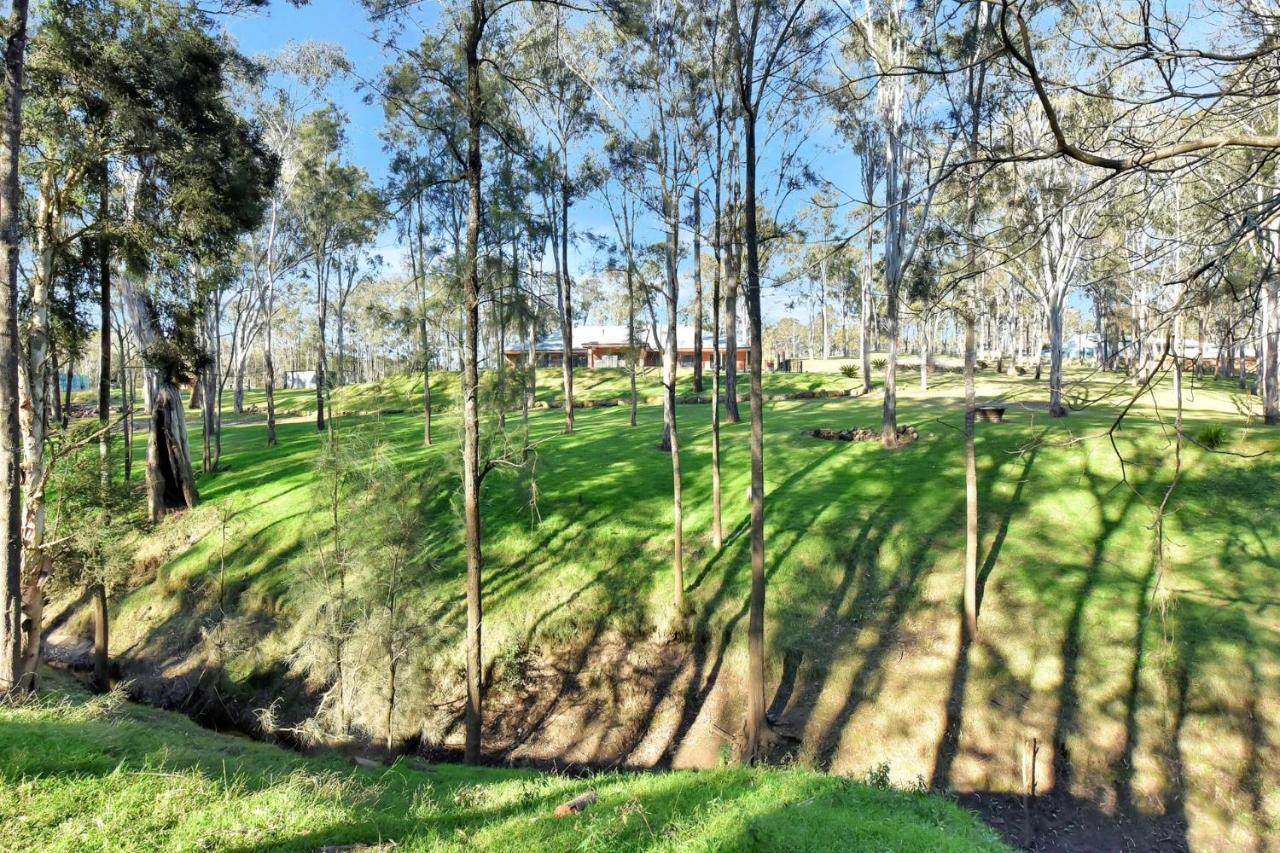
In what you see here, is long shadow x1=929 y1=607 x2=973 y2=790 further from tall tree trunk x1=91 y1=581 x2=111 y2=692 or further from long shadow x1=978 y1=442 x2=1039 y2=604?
tall tree trunk x1=91 y1=581 x2=111 y2=692

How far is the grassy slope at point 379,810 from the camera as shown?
4.54m

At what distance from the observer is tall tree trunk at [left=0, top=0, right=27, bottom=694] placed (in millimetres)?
8109

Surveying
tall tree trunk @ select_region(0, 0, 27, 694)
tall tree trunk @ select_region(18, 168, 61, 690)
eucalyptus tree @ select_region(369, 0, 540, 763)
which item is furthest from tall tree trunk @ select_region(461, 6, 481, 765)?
tall tree trunk @ select_region(18, 168, 61, 690)

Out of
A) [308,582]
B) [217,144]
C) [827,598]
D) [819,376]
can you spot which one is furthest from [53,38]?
[819,376]

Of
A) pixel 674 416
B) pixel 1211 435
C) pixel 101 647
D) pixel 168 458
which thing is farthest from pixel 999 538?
pixel 168 458

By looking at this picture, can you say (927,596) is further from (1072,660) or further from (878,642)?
(1072,660)

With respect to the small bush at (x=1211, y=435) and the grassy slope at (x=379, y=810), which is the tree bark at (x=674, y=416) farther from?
the small bush at (x=1211, y=435)

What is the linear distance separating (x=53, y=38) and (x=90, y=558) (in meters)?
8.18

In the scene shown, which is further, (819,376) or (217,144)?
(819,376)

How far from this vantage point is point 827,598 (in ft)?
42.2

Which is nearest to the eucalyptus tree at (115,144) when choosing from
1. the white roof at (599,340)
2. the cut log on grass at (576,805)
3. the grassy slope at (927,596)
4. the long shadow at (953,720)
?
the grassy slope at (927,596)

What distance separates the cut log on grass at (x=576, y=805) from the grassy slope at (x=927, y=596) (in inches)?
233

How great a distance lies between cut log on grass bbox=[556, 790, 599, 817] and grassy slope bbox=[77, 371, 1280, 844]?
5925 millimetres

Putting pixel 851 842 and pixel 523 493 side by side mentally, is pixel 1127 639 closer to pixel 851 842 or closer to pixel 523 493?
pixel 851 842
